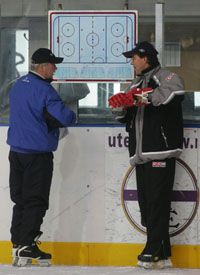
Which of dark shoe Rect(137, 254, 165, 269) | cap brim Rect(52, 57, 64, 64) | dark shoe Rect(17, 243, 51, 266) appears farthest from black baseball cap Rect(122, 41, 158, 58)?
dark shoe Rect(17, 243, 51, 266)

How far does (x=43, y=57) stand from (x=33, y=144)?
669 mm

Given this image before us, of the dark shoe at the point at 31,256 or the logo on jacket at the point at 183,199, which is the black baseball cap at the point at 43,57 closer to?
the logo on jacket at the point at 183,199

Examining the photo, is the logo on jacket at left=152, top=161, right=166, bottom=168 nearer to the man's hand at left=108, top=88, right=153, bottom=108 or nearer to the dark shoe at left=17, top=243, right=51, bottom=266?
the man's hand at left=108, top=88, right=153, bottom=108

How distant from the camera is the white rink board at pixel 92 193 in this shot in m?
5.87

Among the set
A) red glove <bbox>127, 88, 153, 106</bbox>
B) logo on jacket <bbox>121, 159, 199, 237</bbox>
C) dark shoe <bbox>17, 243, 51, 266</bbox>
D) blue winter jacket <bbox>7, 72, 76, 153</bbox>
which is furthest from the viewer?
logo on jacket <bbox>121, 159, 199, 237</bbox>

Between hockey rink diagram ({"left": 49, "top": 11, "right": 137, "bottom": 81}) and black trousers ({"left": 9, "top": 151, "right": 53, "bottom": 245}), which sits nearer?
black trousers ({"left": 9, "top": 151, "right": 53, "bottom": 245})

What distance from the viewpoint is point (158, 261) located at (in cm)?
556

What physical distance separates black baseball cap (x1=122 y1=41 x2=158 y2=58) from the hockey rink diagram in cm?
41

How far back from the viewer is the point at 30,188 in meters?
5.48

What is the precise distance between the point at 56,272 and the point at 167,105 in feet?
5.06

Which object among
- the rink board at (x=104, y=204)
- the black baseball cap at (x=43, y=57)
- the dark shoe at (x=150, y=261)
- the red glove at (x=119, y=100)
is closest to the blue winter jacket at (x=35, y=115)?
the black baseball cap at (x=43, y=57)

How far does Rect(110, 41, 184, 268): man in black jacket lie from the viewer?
5.38 meters

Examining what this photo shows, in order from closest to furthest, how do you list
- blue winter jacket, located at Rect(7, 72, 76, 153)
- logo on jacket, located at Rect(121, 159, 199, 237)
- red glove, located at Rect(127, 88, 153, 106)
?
1. red glove, located at Rect(127, 88, 153, 106)
2. blue winter jacket, located at Rect(7, 72, 76, 153)
3. logo on jacket, located at Rect(121, 159, 199, 237)

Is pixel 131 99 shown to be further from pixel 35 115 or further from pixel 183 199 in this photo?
pixel 183 199
